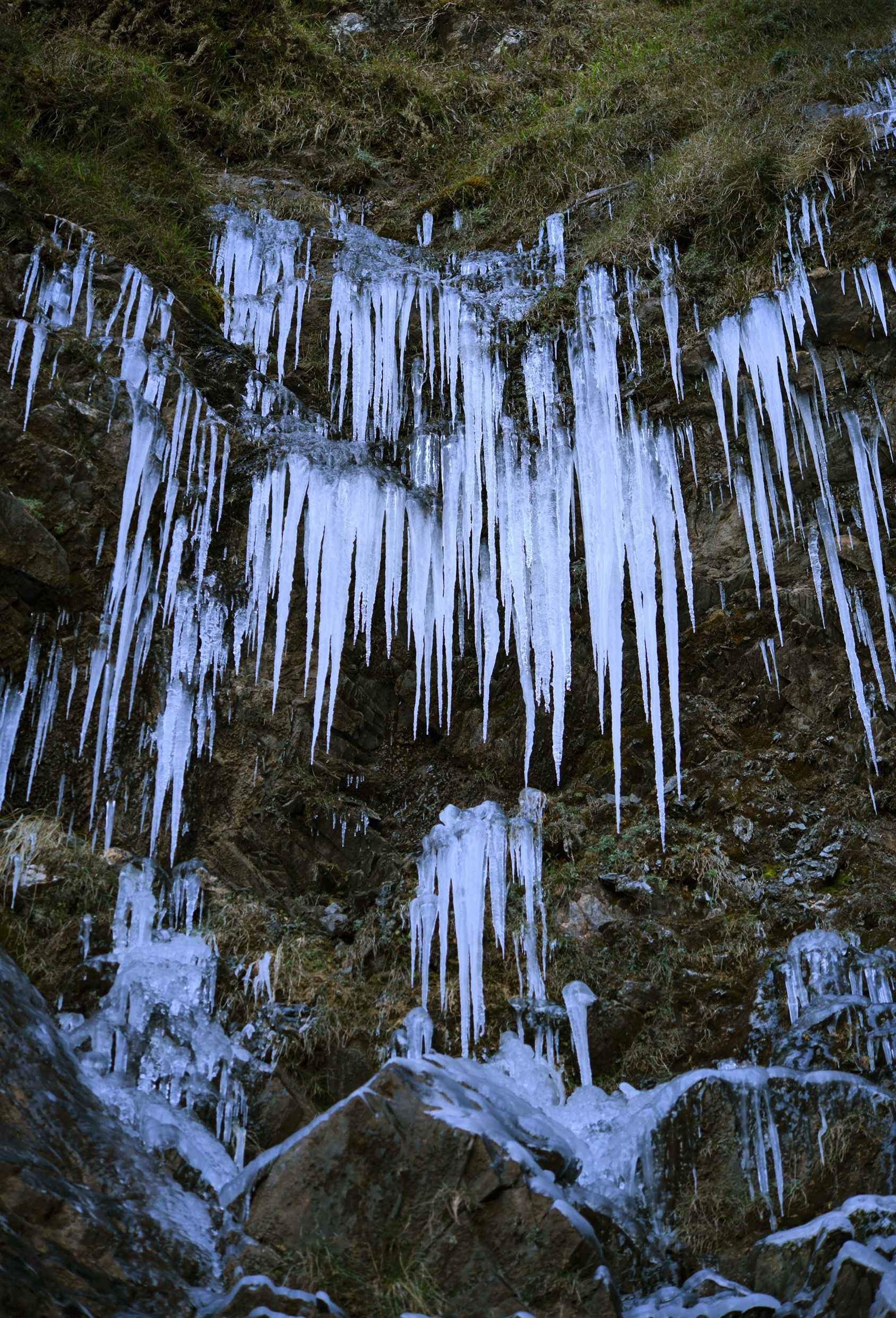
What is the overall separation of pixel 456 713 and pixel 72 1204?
5.04 meters

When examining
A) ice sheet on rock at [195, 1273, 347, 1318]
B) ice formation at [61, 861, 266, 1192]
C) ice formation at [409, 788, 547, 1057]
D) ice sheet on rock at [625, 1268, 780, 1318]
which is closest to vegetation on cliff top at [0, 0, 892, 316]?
ice formation at [409, 788, 547, 1057]

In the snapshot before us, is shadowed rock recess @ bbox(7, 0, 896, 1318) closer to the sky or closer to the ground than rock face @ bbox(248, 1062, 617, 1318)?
closer to the sky

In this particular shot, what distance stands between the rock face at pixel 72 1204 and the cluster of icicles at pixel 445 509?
2.50m

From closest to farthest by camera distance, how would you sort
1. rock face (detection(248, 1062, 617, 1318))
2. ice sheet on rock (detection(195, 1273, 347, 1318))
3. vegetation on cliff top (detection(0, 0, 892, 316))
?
ice sheet on rock (detection(195, 1273, 347, 1318)), rock face (detection(248, 1062, 617, 1318)), vegetation on cliff top (detection(0, 0, 892, 316))

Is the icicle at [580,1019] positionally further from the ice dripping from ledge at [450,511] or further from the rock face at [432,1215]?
the rock face at [432,1215]

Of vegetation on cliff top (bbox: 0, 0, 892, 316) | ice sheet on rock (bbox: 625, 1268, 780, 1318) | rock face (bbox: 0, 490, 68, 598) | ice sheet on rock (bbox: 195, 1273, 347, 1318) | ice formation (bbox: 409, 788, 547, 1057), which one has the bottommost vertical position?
ice sheet on rock (bbox: 625, 1268, 780, 1318)

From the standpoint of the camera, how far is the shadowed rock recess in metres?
4.52

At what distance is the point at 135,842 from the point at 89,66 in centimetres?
839

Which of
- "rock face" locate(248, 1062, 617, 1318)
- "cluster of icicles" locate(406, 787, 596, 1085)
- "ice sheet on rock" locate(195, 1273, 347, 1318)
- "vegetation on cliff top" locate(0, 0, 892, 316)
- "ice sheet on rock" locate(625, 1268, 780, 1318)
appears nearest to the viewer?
"ice sheet on rock" locate(195, 1273, 347, 1318)

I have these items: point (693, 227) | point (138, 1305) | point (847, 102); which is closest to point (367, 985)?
point (138, 1305)

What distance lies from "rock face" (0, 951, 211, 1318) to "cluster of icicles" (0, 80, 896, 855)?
2497mm

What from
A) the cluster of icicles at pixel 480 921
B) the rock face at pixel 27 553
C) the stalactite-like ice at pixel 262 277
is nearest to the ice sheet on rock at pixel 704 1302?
the cluster of icicles at pixel 480 921

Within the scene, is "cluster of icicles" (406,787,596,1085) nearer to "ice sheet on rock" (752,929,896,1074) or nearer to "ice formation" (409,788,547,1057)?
"ice formation" (409,788,547,1057)

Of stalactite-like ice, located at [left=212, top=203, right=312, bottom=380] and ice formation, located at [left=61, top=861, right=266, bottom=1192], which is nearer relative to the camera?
ice formation, located at [left=61, top=861, right=266, bottom=1192]
